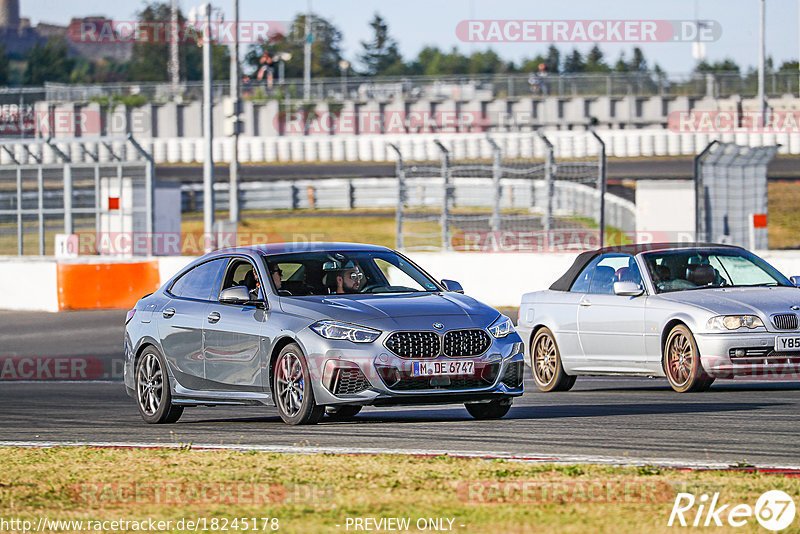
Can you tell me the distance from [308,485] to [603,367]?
6.69 m

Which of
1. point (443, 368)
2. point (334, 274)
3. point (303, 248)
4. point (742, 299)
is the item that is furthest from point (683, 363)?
point (303, 248)

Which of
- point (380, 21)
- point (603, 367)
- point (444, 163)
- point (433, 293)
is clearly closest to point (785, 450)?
point (433, 293)

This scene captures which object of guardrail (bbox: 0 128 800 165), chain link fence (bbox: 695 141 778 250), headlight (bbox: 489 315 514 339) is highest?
guardrail (bbox: 0 128 800 165)

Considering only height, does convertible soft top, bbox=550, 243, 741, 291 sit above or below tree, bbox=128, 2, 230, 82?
below

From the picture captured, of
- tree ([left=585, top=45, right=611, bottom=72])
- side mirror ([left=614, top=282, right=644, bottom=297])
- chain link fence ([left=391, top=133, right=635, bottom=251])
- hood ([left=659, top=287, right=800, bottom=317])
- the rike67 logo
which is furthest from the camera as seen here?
tree ([left=585, top=45, right=611, bottom=72])

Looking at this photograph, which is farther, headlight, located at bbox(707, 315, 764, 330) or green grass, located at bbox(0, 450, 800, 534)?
headlight, located at bbox(707, 315, 764, 330)

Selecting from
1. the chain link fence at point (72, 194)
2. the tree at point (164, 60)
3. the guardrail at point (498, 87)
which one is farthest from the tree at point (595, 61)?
the chain link fence at point (72, 194)

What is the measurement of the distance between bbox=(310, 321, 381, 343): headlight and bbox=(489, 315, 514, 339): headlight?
888mm

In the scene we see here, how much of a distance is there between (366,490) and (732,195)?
21139 mm

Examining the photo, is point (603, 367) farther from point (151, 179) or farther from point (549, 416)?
point (151, 179)

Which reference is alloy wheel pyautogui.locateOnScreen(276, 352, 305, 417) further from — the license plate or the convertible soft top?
the convertible soft top

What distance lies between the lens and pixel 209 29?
29.1m

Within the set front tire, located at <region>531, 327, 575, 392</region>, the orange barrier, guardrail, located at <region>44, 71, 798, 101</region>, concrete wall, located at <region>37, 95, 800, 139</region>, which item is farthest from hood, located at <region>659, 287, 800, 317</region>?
guardrail, located at <region>44, 71, 798, 101</region>

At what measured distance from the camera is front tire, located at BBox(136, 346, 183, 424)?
10.9 metres
